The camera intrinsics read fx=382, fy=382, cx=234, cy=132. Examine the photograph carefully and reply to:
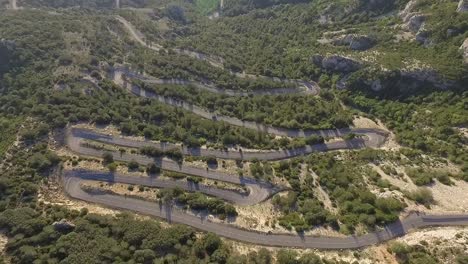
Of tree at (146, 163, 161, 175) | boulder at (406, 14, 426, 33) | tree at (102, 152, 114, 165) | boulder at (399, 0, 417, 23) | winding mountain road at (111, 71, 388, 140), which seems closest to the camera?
tree at (146, 163, 161, 175)

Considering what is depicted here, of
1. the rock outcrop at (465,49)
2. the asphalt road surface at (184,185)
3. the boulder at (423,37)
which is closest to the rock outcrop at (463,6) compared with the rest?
the boulder at (423,37)

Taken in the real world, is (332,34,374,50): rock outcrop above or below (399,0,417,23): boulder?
below

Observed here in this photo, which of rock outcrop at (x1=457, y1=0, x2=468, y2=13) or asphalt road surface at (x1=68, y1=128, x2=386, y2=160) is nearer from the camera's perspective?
asphalt road surface at (x1=68, y1=128, x2=386, y2=160)

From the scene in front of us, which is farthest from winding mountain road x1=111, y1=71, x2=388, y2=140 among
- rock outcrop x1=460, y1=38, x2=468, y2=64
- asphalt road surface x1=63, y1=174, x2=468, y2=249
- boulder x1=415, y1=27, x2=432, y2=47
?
boulder x1=415, y1=27, x2=432, y2=47

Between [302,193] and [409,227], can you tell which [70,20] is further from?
[409,227]

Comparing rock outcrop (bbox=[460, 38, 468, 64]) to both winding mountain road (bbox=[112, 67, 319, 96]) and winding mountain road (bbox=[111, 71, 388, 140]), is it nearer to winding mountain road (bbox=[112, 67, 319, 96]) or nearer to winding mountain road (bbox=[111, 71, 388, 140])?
winding mountain road (bbox=[111, 71, 388, 140])

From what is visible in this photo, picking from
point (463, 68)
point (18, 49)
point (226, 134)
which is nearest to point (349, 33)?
point (463, 68)

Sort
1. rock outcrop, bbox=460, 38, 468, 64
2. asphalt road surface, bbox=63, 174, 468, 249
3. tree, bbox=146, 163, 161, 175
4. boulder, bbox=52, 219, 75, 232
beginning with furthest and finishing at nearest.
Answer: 1. rock outcrop, bbox=460, 38, 468, 64
2. tree, bbox=146, 163, 161, 175
3. asphalt road surface, bbox=63, 174, 468, 249
4. boulder, bbox=52, 219, 75, 232
